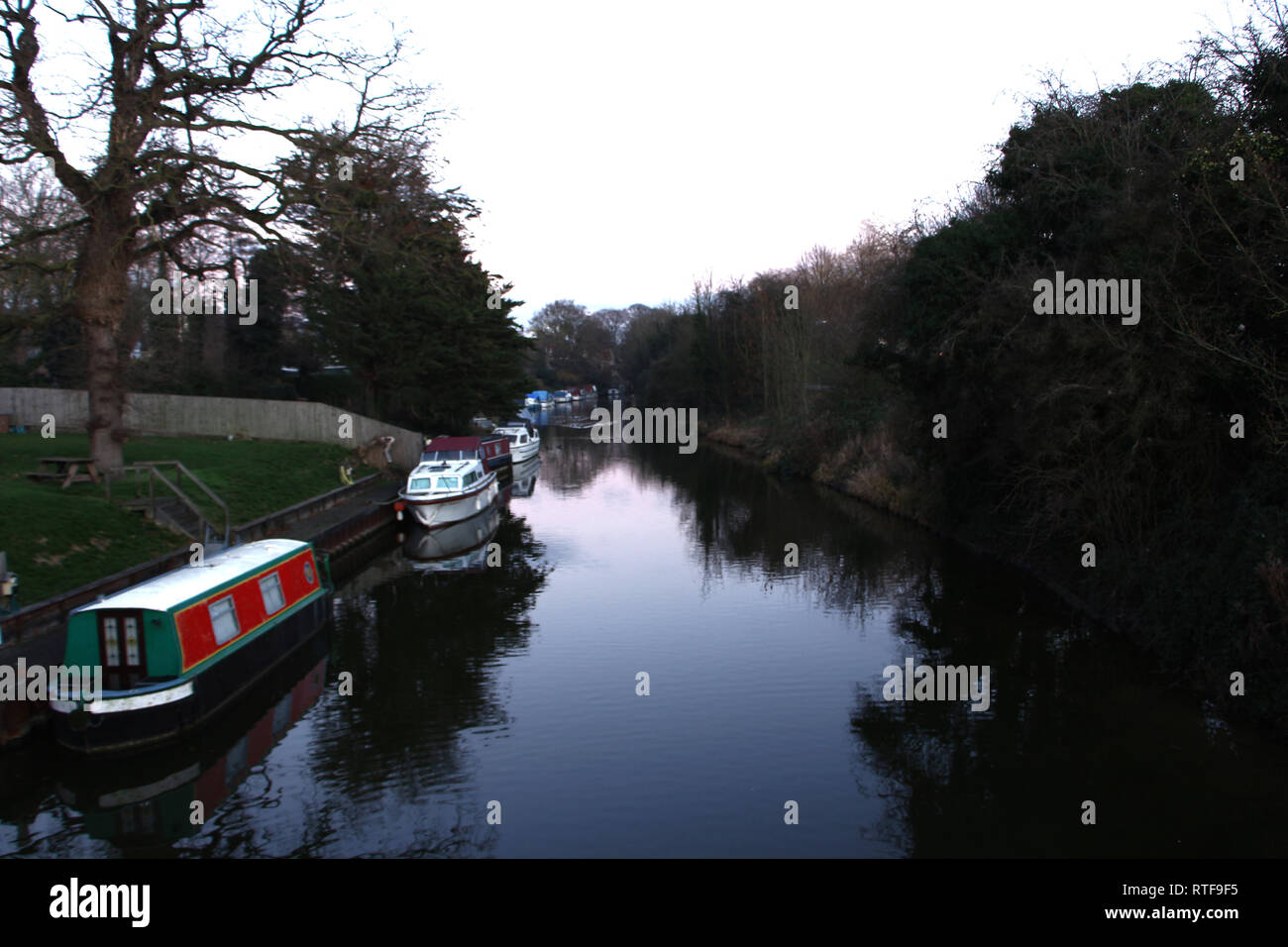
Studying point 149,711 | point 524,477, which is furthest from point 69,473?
point 524,477


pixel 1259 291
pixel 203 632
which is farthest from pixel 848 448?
pixel 203 632

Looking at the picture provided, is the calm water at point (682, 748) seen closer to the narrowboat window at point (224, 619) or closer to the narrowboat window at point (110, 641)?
the narrowboat window at point (224, 619)

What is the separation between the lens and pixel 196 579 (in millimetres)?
11000

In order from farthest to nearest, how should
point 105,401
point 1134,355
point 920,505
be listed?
point 920,505 < point 105,401 < point 1134,355

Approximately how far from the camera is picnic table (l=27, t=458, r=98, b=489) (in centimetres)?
1623

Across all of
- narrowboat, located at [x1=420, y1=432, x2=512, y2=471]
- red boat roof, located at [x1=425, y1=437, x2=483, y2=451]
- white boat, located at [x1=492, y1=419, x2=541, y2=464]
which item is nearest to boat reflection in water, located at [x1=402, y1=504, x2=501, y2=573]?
narrowboat, located at [x1=420, y1=432, x2=512, y2=471]

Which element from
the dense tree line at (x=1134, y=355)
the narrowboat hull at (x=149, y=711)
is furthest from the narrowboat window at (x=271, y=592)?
the dense tree line at (x=1134, y=355)

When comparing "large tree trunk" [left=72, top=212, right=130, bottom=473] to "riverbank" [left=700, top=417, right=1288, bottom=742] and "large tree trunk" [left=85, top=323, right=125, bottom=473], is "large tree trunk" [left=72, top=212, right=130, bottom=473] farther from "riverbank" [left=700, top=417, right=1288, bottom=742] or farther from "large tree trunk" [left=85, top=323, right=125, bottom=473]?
"riverbank" [left=700, top=417, right=1288, bottom=742]

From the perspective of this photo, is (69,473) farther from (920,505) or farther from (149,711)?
(920,505)

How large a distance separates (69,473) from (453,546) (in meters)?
9.11

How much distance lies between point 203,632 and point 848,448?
27.2 metres

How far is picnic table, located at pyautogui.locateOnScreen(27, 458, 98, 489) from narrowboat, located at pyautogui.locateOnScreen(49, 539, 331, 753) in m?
6.33

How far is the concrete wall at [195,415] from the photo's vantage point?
28141mm
